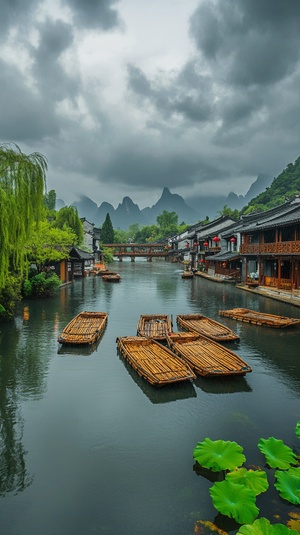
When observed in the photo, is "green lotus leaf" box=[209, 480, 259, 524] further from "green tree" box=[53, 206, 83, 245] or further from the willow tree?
"green tree" box=[53, 206, 83, 245]

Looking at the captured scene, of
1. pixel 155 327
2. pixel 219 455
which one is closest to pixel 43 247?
pixel 155 327

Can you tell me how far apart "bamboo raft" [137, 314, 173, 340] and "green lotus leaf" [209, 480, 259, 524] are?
10.7 meters

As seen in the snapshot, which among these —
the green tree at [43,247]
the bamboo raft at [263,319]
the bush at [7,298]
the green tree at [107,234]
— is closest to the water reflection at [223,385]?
the bamboo raft at [263,319]

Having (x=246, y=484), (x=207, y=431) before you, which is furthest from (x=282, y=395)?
(x=246, y=484)

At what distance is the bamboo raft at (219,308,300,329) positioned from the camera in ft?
67.5

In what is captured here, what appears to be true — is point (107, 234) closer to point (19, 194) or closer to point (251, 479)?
point (19, 194)

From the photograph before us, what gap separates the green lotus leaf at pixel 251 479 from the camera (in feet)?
22.8

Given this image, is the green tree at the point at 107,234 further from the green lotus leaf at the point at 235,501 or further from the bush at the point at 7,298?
the green lotus leaf at the point at 235,501

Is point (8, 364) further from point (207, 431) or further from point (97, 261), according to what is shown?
point (97, 261)

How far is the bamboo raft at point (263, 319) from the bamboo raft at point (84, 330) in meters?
9.03

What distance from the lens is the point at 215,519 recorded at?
657cm

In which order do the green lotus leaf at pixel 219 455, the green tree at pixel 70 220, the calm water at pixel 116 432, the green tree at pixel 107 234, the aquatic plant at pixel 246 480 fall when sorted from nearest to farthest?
the aquatic plant at pixel 246 480 → the calm water at pixel 116 432 → the green lotus leaf at pixel 219 455 → the green tree at pixel 70 220 → the green tree at pixel 107 234

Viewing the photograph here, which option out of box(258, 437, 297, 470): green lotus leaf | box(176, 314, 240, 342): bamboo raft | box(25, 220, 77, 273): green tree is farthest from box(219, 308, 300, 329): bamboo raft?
box(25, 220, 77, 273): green tree

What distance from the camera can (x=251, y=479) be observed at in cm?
712
